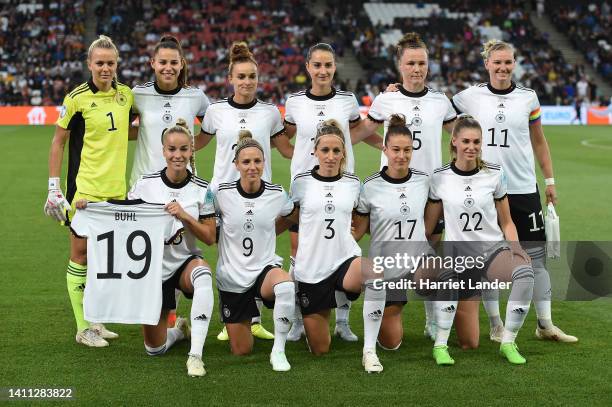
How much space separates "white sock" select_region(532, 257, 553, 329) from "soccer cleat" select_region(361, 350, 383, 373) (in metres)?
1.42

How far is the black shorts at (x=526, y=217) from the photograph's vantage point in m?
6.17

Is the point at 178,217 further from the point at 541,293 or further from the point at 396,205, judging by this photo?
the point at 541,293

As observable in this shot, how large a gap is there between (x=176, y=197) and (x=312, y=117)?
1.27m

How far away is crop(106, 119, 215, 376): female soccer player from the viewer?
5.55m

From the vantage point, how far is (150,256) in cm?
555

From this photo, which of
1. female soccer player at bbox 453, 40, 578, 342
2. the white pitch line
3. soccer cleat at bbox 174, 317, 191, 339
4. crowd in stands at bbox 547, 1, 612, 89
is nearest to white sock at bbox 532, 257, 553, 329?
female soccer player at bbox 453, 40, 578, 342

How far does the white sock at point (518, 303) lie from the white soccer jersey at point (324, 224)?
108cm

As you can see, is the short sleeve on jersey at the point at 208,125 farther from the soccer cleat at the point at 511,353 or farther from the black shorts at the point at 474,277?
the soccer cleat at the point at 511,353

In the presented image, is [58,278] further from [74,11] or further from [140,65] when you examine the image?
[74,11]

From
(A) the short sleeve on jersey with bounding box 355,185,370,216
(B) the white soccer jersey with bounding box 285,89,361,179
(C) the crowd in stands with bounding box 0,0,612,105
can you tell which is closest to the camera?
(A) the short sleeve on jersey with bounding box 355,185,370,216

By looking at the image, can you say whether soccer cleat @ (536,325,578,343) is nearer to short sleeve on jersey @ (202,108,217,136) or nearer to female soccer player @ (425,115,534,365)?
female soccer player @ (425,115,534,365)

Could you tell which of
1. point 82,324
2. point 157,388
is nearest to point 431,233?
point 157,388

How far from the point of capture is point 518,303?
5.60 metres

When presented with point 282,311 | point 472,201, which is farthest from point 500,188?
point 282,311
